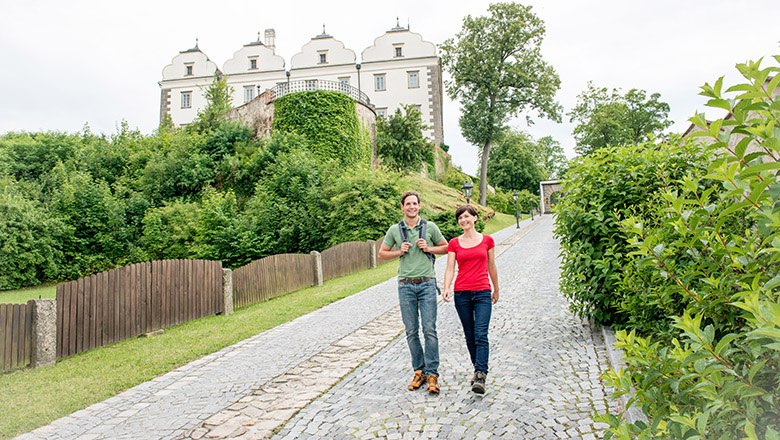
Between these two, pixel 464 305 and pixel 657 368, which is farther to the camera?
pixel 464 305

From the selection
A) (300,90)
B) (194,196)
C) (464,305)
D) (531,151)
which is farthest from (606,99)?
(464,305)

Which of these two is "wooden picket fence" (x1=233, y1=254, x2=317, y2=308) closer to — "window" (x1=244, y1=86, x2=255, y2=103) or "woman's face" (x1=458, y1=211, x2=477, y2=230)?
"woman's face" (x1=458, y1=211, x2=477, y2=230)

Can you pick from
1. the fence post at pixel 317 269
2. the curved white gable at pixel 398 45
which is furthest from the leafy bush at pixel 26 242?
the curved white gable at pixel 398 45

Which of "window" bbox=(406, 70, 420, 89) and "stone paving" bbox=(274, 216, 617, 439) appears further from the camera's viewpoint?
"window" bbox=(406, 70, 420, 89)

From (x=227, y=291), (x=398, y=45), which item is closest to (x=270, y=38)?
(x=398, y=45)

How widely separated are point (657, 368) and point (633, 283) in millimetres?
2459

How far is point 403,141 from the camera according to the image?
31.5 metres

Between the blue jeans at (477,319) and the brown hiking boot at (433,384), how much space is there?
1.33 feet

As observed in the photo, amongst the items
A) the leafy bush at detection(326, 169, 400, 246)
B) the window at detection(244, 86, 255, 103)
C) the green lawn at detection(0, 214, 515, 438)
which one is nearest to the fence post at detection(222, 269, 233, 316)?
the green lawn at detection(0, 214, 515, 438)

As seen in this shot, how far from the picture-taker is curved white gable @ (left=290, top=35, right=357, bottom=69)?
143 feet

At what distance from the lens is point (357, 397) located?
4578 mm

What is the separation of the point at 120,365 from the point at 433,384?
15.8 ft

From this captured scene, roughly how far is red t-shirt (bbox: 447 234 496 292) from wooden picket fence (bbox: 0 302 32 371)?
249 inches

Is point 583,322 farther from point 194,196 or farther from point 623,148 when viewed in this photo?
point 194,196
